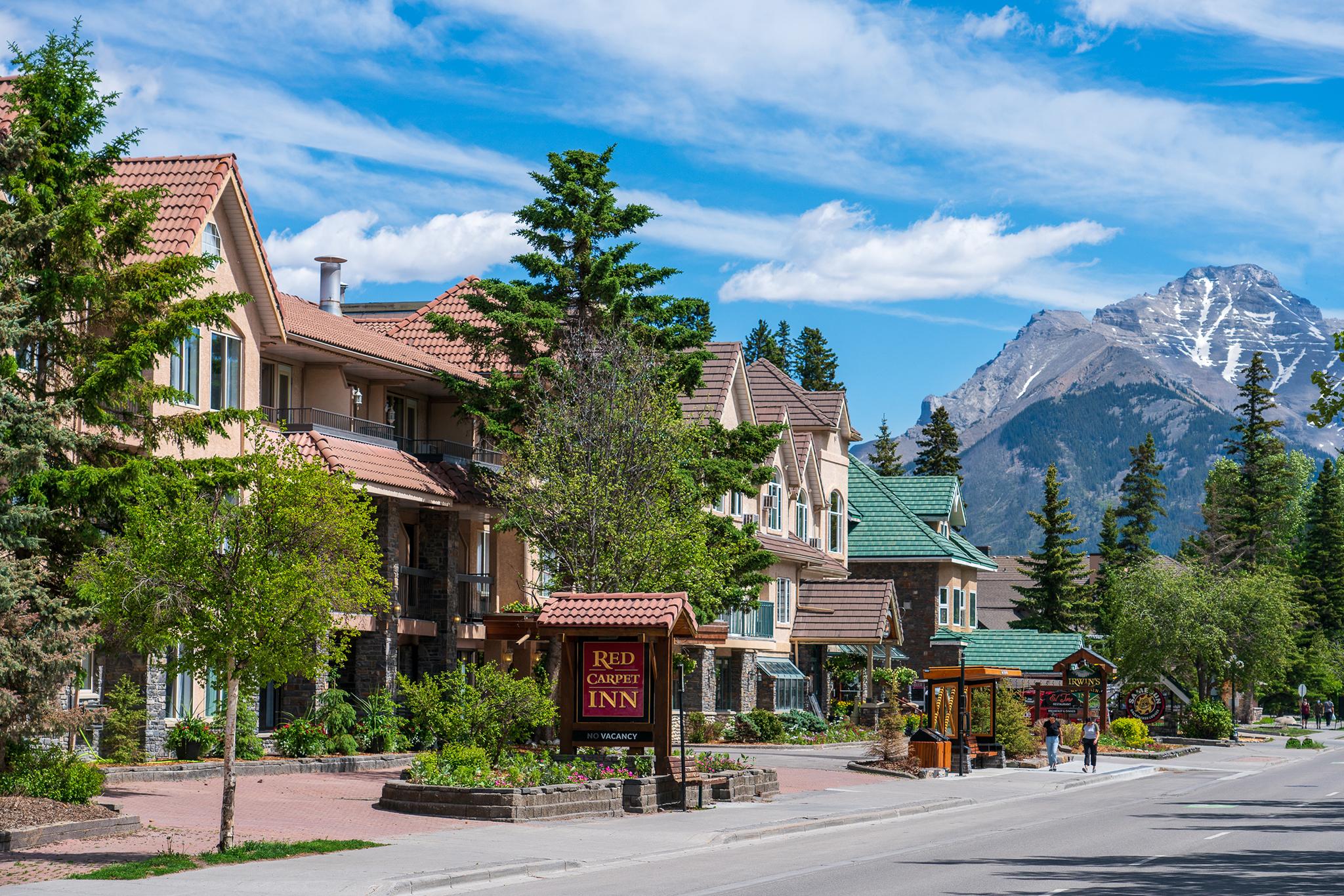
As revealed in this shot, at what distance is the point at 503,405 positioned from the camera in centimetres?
3856

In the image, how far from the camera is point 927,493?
230 feet

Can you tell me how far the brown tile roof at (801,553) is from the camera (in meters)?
54.2

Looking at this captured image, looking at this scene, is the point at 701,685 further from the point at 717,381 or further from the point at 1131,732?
the point at 1131,732

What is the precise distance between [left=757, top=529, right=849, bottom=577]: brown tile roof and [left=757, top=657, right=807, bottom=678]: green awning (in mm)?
3586

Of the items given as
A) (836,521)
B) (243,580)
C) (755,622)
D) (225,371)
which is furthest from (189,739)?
Result: (836,521)

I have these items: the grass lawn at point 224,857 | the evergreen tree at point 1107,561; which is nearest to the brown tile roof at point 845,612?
the evergreen tree at point 1107,561

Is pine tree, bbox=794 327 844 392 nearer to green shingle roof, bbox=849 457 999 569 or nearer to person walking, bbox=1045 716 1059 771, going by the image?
green shingle roof, bbox=849 457 999 569

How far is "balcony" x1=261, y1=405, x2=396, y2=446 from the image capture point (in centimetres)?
3588

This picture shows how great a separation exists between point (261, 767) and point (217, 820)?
7.19 metres

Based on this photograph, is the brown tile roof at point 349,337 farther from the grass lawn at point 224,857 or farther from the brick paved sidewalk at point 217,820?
the grass lawn at point 224,857

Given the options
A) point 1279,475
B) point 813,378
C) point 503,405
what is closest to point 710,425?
point 503,405

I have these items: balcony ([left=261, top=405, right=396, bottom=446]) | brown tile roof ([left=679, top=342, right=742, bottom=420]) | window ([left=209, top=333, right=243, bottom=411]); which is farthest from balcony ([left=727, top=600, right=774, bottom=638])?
window ([left=209, top=333, right=243, bottom=411])

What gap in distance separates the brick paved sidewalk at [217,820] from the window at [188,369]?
25.6 ft

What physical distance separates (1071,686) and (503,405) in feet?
86.2
